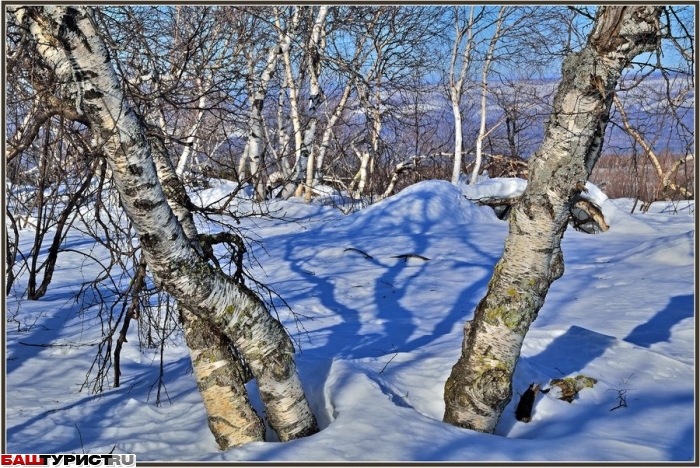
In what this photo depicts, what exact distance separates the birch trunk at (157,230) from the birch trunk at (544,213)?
2.90 ft

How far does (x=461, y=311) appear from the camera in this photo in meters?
6.54

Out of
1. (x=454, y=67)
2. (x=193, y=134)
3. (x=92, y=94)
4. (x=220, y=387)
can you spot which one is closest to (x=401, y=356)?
(x=220, y=387)

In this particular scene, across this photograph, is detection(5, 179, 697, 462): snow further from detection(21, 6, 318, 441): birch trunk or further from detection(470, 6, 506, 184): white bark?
detection(470, 6, 506, 184): white bark

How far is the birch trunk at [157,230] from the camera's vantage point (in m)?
2.42

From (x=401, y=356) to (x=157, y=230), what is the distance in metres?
2.16

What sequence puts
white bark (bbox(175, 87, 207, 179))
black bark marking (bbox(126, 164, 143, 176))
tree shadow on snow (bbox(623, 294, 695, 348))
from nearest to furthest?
black bark marking (bbox(126, 164, 143, 176))
white bark (bbox(175, 87, 207, 179))
tree shadow on snow (bbox(623, 294, 695, 348))

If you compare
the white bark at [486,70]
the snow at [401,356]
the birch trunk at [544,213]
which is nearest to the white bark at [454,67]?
the white bark at [486,70]

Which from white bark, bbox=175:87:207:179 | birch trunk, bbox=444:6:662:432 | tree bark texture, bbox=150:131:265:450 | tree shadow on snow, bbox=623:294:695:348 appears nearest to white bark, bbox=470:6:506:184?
white bark, bbox=175:87:207:179

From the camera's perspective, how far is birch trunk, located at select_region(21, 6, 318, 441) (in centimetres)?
242

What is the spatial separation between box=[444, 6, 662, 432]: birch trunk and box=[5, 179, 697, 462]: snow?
273 millimetres

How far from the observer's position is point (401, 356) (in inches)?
170

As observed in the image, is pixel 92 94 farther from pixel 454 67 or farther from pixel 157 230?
pixel 454 67

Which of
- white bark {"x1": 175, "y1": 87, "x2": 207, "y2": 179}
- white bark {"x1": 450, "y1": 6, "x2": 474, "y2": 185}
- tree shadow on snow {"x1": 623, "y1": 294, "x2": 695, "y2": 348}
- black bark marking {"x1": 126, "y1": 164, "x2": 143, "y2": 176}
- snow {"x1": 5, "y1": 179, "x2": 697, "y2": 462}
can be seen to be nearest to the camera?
black bark marking {"x1": 126, "y1": 164, "x2": 143, "y2": 176}

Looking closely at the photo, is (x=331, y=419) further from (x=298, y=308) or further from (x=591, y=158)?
(x=298, y=308)
